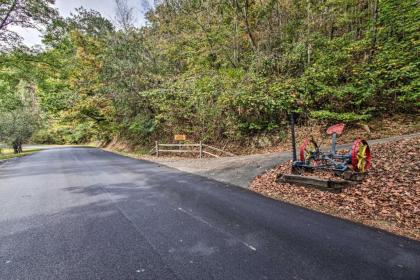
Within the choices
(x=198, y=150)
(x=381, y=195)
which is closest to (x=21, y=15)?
(x=198, y=150)

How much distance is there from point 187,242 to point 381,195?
4.32 metres

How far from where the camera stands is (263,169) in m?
8.38

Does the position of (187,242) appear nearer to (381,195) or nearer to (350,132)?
(381,195)

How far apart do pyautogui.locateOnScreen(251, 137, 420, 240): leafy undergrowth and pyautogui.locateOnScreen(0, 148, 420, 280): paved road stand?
45cm

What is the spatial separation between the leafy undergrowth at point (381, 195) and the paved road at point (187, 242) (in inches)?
17.6

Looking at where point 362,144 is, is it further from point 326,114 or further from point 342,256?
point 326,114

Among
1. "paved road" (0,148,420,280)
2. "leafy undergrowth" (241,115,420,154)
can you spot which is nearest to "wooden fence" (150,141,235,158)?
"leafy undergrowth" (241,115,420,154)

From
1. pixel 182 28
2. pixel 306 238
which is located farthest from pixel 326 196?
pixel 182 28

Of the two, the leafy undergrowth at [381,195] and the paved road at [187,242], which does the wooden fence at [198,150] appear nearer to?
the leafy undergrowth at [381,195]

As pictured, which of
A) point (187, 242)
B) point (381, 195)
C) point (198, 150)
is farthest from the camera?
point (198, 150)

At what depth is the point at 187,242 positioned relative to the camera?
3.48 m

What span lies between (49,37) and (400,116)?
19489mm

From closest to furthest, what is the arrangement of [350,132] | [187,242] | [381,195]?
1. [187,242]
2. [381,195]
3. [350,132]

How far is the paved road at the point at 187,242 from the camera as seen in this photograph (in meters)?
2.75
